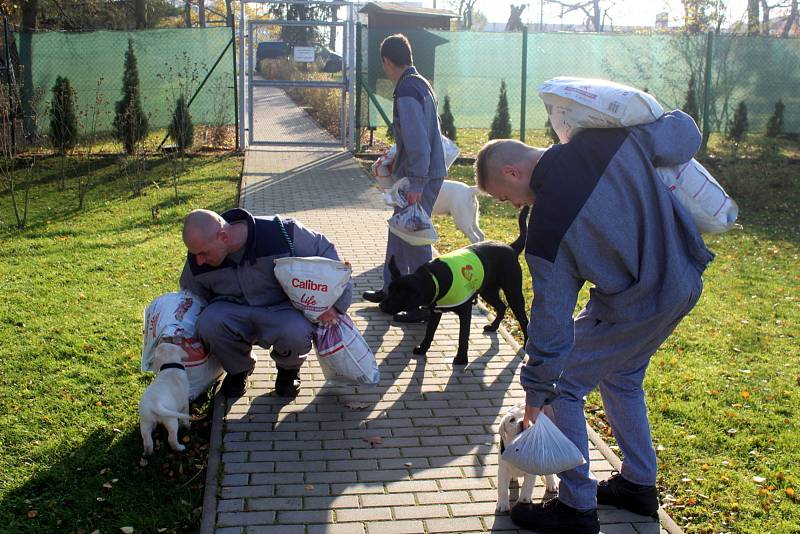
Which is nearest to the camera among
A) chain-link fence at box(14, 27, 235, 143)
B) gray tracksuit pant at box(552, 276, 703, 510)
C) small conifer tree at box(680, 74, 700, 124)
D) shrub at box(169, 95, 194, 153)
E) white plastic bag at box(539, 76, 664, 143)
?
white plastic bag at box(539, 76, 664, 143)

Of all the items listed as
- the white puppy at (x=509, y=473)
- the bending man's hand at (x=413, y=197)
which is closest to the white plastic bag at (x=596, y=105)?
the white puppy at (x=509, y=473)

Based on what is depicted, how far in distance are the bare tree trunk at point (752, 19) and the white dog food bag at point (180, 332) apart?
18919 millimetres

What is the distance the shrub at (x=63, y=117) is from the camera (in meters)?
13.9

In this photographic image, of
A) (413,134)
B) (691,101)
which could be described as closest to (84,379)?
(413,134)

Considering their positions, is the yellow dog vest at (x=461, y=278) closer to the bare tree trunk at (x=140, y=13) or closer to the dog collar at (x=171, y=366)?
the dog collar at (x=171, y=366)

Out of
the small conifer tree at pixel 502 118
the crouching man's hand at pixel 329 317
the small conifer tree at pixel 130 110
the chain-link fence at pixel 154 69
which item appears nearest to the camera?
the crouching man's hand at pixel 329 317

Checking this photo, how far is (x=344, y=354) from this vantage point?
15.2 ft

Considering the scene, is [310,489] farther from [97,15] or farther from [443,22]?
[97,15]

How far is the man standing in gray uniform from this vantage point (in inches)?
240

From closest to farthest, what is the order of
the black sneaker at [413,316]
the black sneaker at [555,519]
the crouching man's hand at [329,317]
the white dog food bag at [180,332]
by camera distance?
the black sneaker at [555,519], the white dog food bag at [180,332], the crouching man's hand at [329,317], the black sneaker at [413,316]

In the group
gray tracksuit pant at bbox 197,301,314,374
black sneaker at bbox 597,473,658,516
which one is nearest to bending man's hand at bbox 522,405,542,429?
black sneaker at bbox 597,473,658,516

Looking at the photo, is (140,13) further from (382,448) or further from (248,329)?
(382,448)

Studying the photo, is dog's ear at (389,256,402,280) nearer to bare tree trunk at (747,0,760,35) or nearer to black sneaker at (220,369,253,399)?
black sneaker at (220,369,253,399)

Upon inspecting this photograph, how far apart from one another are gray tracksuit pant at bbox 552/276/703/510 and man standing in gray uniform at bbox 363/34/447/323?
2704mm
